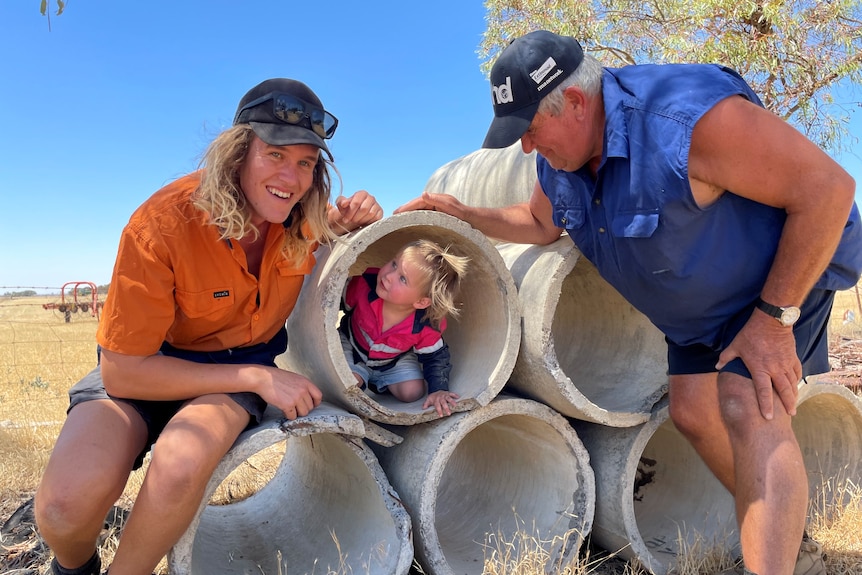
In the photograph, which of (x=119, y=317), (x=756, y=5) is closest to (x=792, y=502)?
(x=119, y=317)

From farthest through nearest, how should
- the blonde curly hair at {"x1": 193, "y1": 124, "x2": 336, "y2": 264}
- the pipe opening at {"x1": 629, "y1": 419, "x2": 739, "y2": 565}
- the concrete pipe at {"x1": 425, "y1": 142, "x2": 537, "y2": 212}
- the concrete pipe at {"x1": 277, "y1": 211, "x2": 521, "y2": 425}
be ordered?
1. the concrete pipe at {"x1": 425, "y1": 142, "x2": 537, "y2": 212}
2. the pipe opening at {"x1": 629, "y1": 419, "x2": 739, "y2": 565}
3. the concrete pipe at {"x1": 277, "y1": 211, "x2": 521, "y2": 425}
4. the blonde curly hair at {"x1": 193, "y1": 124, "x2": 336, "y2": 264}

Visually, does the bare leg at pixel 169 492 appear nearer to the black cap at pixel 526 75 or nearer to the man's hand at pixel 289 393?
the man's hand at pixel 289 393

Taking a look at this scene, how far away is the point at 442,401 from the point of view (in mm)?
2736

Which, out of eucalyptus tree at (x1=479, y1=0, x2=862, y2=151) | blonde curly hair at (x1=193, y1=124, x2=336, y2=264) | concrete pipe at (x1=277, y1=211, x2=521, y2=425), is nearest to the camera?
blonde curly hair at (x1=193, y1=124, x2=336, y2=264)

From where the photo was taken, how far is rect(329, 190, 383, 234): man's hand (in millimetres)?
2746

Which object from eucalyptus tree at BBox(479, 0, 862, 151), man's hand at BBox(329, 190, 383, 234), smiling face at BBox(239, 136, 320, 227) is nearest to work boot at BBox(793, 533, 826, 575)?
man's hand at BBox(329, 190, 383, 234)

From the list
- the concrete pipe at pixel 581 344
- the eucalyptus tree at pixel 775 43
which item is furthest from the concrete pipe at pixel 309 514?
the eucalyptus tree at pixel 775 43

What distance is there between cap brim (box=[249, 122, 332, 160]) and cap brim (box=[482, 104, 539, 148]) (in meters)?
0.65

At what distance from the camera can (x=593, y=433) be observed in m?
3.18

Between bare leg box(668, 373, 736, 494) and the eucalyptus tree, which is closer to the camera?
bare leg box(668, 373, 736, 494)

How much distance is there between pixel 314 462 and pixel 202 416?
1380mm

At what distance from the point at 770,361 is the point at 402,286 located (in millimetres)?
1434

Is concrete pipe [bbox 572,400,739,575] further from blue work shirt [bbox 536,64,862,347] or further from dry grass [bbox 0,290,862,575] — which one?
blue work shirt [bbox 536,64,862,347]

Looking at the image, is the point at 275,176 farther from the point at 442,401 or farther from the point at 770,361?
the point at 770,361
